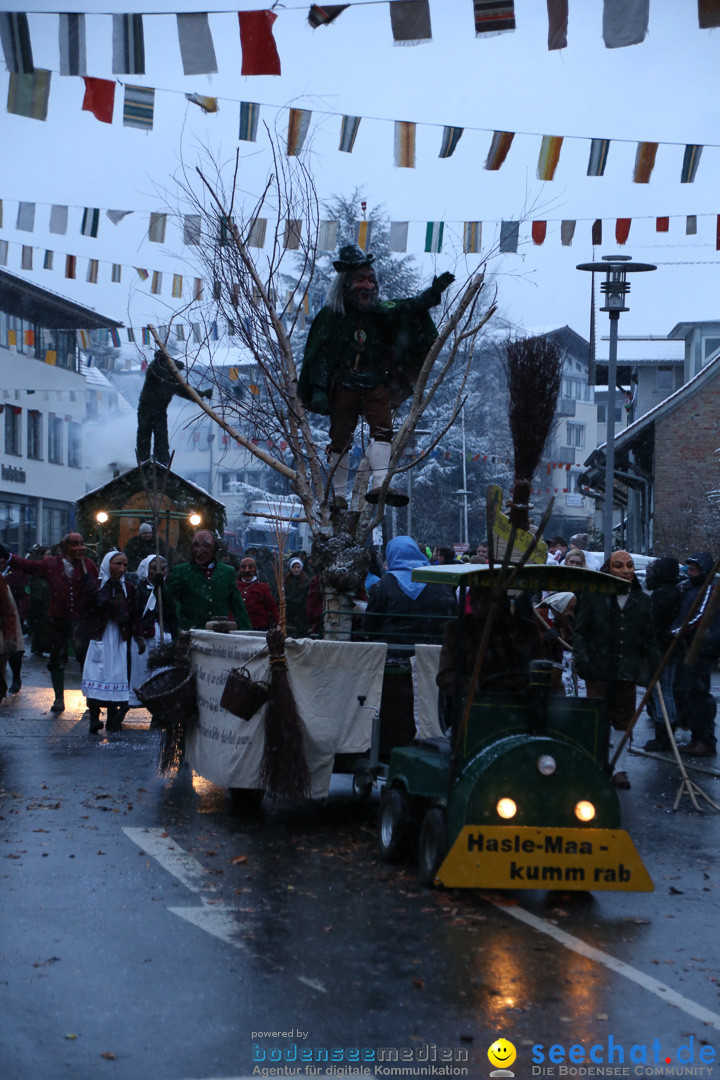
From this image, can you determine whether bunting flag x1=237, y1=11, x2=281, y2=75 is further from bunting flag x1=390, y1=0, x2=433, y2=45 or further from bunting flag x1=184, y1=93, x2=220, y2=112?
bunting flag x1=184, y1=93, x2=220, y2=112

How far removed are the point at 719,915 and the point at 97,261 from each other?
16093 mm

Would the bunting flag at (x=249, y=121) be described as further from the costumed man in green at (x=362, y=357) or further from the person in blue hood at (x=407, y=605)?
the person in blue hood at (x=407, y=605)

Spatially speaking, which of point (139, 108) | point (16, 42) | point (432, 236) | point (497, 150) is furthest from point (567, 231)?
point (16, 42)

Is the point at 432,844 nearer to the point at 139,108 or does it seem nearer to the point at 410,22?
the point at 410,22

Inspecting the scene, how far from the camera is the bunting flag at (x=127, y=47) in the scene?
10289 millimetres

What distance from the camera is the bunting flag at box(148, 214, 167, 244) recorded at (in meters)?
16.8

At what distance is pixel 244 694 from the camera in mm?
8930

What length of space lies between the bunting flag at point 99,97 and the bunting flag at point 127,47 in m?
1.90

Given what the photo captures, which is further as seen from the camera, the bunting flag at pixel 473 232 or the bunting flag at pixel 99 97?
the bunting flag at pixel 473 232

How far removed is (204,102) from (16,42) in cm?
296

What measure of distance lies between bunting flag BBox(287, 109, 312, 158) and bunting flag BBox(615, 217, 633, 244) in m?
5.69

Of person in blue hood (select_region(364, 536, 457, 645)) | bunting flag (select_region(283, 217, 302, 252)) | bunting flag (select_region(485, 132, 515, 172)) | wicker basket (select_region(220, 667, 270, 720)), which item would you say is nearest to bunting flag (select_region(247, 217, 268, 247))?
bunting flag (select_region(283, 217, 302, 252))

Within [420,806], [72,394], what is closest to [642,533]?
[72,394]

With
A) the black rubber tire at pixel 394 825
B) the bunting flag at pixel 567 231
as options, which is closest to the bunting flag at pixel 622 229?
the bunting flag at pixel 567 231
